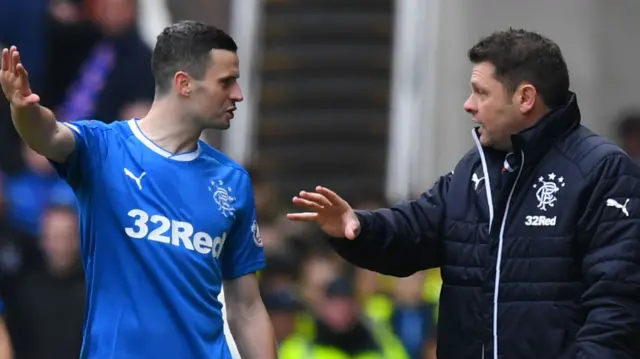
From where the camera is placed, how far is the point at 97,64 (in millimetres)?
12586

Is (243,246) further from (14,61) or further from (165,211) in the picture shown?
(14,61)

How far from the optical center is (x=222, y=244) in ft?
23.2

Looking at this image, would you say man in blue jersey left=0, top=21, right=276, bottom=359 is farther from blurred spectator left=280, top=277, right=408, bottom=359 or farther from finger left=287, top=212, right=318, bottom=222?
blurred spectator left=280, top=277, right=408, bottom=359

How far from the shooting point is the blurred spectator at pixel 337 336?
10.9m

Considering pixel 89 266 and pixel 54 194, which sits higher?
pixel 89 266

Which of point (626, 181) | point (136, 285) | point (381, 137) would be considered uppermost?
point (626, 181)

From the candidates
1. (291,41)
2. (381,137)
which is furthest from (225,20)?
(381,137)

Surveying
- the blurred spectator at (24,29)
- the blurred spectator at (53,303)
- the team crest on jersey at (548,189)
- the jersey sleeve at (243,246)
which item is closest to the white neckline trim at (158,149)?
the jersey sleeve at (243,246)

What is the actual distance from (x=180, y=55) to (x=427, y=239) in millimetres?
1197

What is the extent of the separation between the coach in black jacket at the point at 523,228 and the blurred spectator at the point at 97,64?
5.39m

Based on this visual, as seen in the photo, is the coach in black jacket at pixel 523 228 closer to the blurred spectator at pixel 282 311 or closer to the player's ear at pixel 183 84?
the player's ear at pixel 183 84

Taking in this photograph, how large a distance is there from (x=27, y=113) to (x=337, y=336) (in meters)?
4.77

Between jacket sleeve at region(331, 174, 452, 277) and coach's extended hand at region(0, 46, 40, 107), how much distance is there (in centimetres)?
140

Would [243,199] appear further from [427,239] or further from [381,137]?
[381,137]
